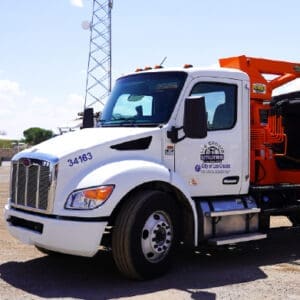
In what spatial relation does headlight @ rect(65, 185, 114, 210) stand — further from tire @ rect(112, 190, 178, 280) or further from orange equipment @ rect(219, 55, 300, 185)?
orange equipment @ rect(219, 55, 300, 185)

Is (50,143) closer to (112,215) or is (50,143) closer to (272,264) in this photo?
(112,215)

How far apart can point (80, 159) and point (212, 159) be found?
201 centimetres

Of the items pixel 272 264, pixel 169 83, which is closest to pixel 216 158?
pixel 169 83

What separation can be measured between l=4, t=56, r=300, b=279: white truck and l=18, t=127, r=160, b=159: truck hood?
15 mm

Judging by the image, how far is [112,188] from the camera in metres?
6.32

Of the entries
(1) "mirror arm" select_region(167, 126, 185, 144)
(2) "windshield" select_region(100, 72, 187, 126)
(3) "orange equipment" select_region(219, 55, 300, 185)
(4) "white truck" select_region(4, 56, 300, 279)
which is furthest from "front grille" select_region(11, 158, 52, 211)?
(3) "orange equipment" select_region(219, 55, 300, 185)

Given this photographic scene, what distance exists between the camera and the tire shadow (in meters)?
6.25

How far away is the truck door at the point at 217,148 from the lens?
738 cm

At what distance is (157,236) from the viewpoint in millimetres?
6781

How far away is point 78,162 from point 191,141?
1.65m

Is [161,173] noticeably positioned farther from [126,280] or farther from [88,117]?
[88,117]

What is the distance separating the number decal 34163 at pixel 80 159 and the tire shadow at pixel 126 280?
55.7 inches

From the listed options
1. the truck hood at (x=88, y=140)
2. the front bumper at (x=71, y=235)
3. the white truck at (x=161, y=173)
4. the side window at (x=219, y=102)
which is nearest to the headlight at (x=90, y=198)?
the white truck at (x=161, y=173)

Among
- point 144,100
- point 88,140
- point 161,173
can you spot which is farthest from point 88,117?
point 161,173
